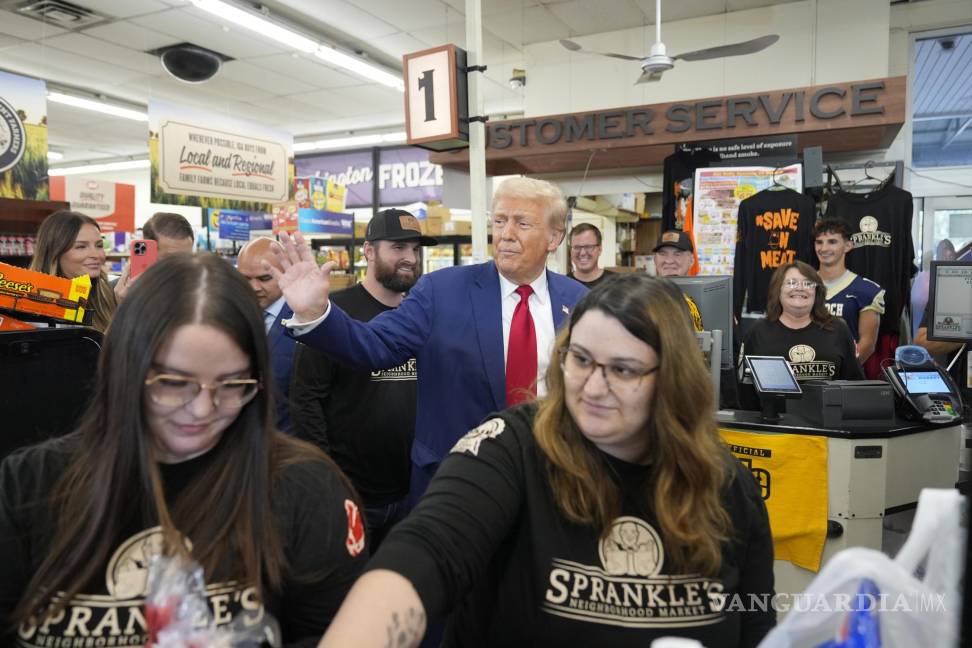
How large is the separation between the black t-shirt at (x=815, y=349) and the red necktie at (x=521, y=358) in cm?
206

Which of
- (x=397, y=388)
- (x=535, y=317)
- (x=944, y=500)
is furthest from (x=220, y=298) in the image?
(x=397, y=388)

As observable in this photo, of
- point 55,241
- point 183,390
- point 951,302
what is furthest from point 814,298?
point 55,241

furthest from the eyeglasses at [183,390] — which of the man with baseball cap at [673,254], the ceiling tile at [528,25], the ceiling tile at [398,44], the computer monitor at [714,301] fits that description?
the ceiling tile at [398,44]

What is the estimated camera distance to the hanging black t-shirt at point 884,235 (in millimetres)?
5648

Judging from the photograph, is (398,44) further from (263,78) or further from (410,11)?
(263,78)

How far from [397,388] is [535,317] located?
2.24ft

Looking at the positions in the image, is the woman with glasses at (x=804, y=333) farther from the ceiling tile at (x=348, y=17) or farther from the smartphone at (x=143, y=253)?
Answer: the ceiling tile at (x=348, y=17)

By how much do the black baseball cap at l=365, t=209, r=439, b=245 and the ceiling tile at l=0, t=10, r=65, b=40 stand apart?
6.66 metres

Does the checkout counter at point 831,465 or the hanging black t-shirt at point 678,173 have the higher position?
the hanging black t-shirt at point 678,173

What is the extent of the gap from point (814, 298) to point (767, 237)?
5.95 ft

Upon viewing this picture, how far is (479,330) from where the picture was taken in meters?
2.44

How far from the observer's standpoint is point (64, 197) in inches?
457

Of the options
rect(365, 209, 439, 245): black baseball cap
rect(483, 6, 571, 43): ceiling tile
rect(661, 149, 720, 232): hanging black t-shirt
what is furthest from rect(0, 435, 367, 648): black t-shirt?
rect(483, 6, 571, 43): ceiling tile

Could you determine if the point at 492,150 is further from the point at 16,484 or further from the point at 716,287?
the point at 16,484
